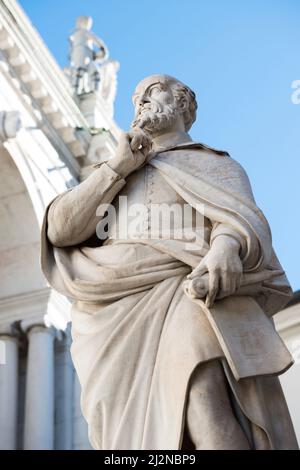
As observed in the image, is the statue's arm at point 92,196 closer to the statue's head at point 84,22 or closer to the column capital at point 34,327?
the column capital at point 34,327

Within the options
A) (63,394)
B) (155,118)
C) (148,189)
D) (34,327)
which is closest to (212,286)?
(148,189)

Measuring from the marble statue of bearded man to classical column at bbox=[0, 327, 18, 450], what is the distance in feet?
20.2

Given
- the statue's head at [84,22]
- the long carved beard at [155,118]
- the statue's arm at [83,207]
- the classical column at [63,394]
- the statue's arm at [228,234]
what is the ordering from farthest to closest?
the statue's head at [84,22] < the classical column at [63,394] < the long carved beard at [155,118] < the statue's arm at [83,207] < the statue's arm at [228,234]

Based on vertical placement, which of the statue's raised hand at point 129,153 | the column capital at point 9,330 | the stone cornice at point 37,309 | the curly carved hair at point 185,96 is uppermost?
the stone cornice at point 37,309

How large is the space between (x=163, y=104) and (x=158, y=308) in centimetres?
77

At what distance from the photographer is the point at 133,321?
2.99 metres

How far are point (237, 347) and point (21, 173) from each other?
760cm

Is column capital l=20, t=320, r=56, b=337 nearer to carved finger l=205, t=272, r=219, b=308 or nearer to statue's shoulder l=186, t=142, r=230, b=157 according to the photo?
statue's shoulder l=186, t=142, r=230, b=157

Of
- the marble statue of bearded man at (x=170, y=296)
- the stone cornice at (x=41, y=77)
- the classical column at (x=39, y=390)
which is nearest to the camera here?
the marble statue of bearded man at (x=170, y=296)

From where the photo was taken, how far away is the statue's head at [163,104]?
3445mm

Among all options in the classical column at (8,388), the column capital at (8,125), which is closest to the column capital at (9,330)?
the classical column at (8,388)

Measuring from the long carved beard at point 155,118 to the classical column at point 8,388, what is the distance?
20.1 ft

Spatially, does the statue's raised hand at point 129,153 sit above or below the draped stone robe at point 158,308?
above

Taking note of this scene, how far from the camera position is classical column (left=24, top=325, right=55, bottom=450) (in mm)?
9188
